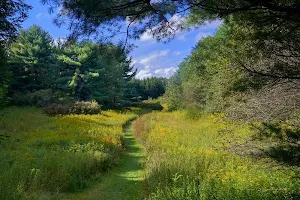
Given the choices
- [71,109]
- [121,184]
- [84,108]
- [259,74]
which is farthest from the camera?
[84,108]

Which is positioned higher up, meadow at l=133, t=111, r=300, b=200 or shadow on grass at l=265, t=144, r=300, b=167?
shadow on grass at l=265, t=144, r=300, b=167

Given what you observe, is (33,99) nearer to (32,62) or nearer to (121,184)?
(32,62)

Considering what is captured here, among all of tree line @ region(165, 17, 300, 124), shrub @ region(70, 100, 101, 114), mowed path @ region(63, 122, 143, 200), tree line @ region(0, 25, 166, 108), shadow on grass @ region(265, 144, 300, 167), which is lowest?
mowed path @ region(63, 122, 143, 200)

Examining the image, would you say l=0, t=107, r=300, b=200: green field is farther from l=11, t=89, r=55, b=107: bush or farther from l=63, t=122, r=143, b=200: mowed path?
l=11, t=89, r=55, b=107: bush

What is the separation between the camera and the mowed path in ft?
24.3

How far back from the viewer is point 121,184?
8.50 metres

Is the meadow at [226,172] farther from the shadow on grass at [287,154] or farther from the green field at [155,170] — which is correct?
the shadow on grass at [287,154]

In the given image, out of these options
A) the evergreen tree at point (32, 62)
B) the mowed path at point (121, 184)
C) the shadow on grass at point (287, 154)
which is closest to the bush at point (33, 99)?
the evergreen tree at point (32, 62)

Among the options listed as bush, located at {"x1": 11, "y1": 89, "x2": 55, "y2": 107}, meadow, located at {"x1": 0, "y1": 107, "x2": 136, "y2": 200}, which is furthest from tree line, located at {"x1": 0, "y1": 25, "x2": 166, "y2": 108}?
meadow, located at {"x1": 0, "y1": 107, "x2": 136, "y2": 200}

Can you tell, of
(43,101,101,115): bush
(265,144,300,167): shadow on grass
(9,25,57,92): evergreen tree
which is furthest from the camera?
(9,25,57,92): evergreen tree

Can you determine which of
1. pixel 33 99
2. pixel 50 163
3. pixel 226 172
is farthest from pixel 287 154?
pixel 33 99

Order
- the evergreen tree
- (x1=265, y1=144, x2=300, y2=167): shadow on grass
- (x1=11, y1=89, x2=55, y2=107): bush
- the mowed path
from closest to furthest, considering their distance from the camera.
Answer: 1. (x1=265, y1=144, x2=300, y2=167): shadow on grass
2. the mowed path
3. (x1=11, y1=89, x2=55, y2=107): bush
4. the evergreen tree

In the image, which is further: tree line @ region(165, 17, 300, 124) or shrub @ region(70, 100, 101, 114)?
shrub @ region(70, 100, 101, 114)

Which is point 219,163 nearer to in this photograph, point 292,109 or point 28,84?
point 292,109
